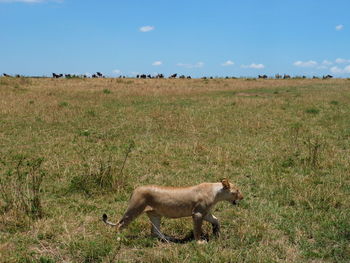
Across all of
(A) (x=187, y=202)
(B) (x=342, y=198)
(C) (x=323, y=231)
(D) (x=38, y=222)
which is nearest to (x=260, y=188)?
(B) (x=342, y=198)

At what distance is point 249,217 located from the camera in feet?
19.3

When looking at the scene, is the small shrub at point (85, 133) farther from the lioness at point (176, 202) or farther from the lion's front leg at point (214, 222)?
the lion's front leg at point (214, 222)

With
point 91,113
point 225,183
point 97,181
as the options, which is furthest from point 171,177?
point 91,113

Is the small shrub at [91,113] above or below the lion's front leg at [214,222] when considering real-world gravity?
above

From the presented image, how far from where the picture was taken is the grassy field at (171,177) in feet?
16.1

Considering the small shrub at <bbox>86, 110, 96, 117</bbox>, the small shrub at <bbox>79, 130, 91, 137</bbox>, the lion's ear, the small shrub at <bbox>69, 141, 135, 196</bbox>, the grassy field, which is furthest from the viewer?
the small shrub at <bbox>86, 110, 96, 117</bbox>

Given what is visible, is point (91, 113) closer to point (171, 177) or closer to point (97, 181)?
point (171, 177)

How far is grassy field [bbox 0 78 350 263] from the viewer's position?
492 cm

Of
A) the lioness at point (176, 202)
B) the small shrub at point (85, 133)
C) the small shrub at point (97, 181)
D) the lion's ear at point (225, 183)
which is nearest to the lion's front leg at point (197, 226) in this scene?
the lioness at point (176, 202)

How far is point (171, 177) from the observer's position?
787 cm

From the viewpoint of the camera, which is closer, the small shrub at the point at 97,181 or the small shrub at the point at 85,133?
the small shrub at the point at 97,181

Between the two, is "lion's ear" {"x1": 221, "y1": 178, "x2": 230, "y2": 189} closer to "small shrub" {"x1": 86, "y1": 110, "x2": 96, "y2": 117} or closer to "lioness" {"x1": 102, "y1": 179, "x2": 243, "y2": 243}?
"lioness" {"x1": 102, "y1": 179, "x2": 243, "y2": 243}

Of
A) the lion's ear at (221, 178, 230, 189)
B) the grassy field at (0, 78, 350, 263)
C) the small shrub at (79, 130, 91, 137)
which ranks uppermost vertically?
the lion's ear at (221, 178, 230, 189)

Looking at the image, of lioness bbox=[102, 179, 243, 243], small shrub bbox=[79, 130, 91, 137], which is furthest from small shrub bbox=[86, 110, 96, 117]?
lioness bbox=[102, 179, 243, 243]
